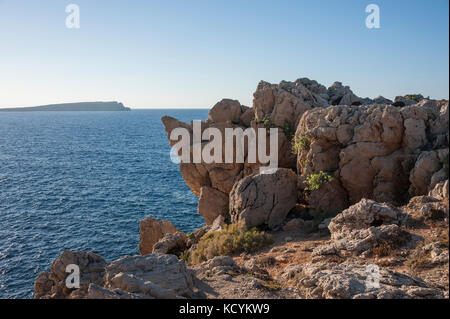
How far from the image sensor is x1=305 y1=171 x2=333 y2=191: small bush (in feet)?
74.0

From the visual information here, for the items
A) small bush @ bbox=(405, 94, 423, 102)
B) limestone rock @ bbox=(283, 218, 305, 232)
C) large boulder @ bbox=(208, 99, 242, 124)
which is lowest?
limestone rock @ bbox=(283, 218, 305, 232)

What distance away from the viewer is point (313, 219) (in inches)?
869

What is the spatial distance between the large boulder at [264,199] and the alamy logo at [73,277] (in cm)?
1183

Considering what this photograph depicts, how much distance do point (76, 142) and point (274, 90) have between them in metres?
92.8

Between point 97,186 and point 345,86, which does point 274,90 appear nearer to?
point 345,86

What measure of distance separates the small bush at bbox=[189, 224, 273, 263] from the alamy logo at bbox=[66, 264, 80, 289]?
8637 millimetres

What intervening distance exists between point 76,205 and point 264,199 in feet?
107

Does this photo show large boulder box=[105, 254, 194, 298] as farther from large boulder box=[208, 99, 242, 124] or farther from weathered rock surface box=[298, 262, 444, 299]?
large boulder box=[208, 99, 242, 124]

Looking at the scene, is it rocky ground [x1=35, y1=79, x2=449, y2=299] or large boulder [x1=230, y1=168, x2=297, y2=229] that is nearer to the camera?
rocky ground [x1=35, y1=79, x2=449, y2=299]

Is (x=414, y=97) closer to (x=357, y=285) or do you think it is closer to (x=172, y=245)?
(x=172, y=245)

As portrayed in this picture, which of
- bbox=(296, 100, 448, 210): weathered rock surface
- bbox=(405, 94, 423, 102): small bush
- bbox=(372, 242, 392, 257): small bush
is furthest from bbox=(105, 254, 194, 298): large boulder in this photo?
bbox=(405, 94, 423, 102): small bush

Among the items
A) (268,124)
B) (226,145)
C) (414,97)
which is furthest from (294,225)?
(414,97)

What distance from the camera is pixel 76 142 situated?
108 metres
